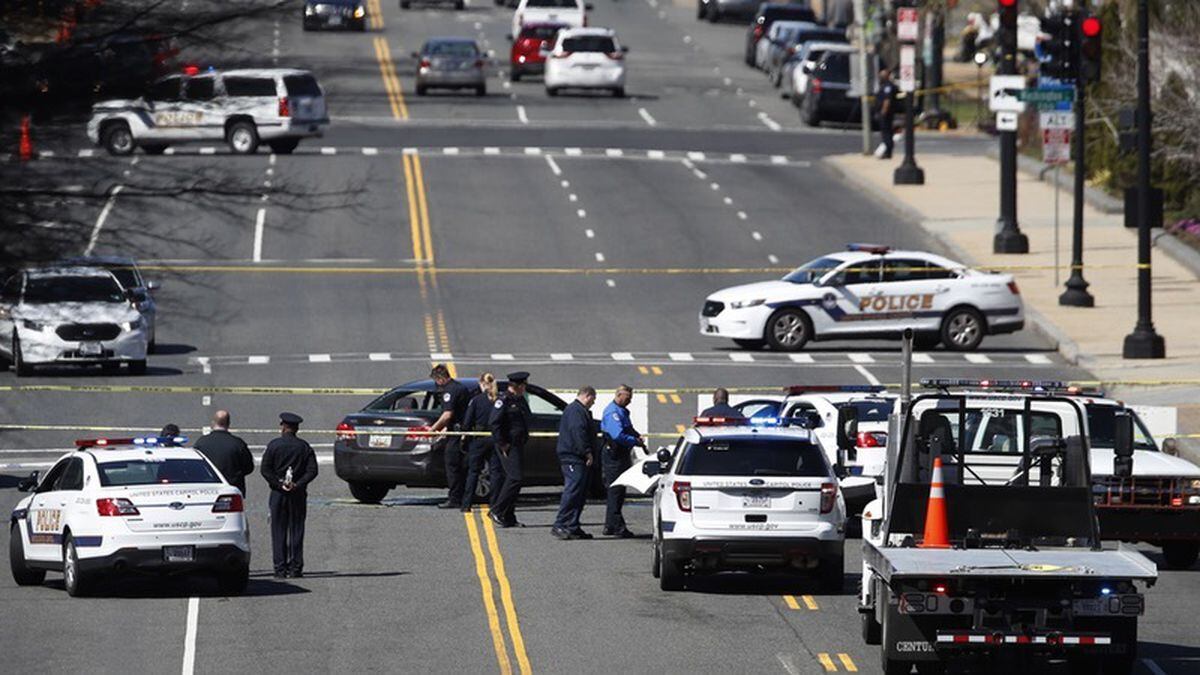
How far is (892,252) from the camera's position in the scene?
3778 centimetres

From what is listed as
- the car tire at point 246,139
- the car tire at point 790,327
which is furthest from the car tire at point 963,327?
the car tire at point 246,139

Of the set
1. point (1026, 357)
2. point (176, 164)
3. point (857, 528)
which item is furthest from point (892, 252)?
point (176, 164)

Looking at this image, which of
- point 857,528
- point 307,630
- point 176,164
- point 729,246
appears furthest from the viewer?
point 729,246

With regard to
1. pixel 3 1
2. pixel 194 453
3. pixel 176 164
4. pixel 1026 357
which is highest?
pixel 3 1

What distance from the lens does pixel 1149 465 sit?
21.6 metres

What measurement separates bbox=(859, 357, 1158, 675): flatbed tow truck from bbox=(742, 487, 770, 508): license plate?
98.5 inches

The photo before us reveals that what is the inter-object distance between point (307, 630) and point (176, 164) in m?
10.0

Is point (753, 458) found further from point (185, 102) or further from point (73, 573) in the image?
point (185, 102)

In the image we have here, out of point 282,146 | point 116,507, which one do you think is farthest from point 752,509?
point 282,146

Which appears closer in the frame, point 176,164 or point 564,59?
point 176,164

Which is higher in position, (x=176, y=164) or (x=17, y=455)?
(x=176, y=164)

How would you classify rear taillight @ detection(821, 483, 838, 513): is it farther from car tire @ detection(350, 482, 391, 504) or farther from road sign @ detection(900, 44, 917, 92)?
road sign @ detection(900, 44, 917, 92)

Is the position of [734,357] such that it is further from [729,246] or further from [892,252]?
[729,246]

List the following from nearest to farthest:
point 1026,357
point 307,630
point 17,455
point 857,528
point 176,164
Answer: point 176,164 < point 307,630 < point 857,528 < point 17,455 < point 1026,357
